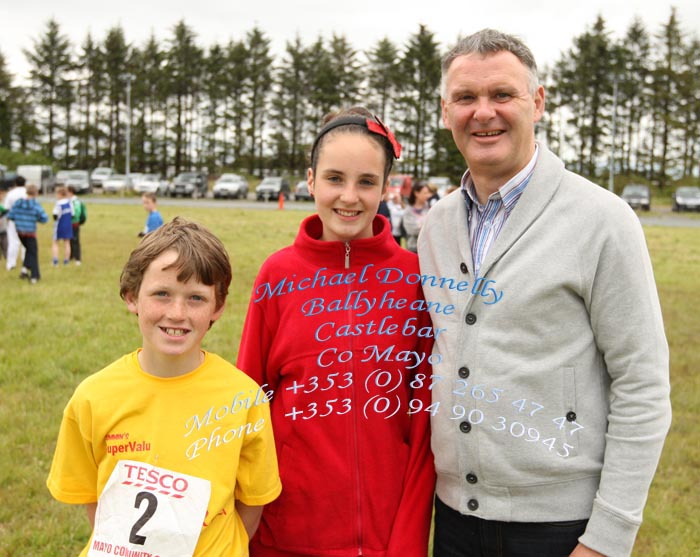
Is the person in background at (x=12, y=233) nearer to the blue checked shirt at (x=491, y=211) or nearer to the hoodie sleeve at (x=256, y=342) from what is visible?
the hoodie sleeve at (x=256, y=342)

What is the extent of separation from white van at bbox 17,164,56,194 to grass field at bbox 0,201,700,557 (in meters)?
24.8

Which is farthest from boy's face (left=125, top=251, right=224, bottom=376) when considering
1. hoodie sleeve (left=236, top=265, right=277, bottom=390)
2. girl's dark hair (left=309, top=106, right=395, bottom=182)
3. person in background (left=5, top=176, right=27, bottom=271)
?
person in background (left=5, top=176, right=27, bottom=271)

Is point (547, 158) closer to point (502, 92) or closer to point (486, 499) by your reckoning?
point (502, 92)

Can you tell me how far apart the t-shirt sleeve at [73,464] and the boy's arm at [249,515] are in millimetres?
458

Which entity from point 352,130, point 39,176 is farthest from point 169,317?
point 39,176

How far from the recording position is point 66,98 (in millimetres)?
58500

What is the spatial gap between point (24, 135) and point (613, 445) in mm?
62846

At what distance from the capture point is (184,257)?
208 centimetres

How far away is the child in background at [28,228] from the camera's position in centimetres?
1188

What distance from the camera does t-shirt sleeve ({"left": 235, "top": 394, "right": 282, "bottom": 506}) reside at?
210 centimetres

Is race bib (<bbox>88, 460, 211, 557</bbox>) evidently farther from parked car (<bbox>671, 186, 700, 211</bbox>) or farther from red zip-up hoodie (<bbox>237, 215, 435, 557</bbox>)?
parked car (<bbox>671, 186, 700, 211</bbox>)

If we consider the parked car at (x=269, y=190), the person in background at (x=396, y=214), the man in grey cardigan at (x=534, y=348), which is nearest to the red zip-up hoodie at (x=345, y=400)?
the man in grey cardigan at (x=534, y=348)

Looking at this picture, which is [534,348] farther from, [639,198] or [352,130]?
[639,198]

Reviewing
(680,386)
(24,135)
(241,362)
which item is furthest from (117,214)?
Result: (24,135)
